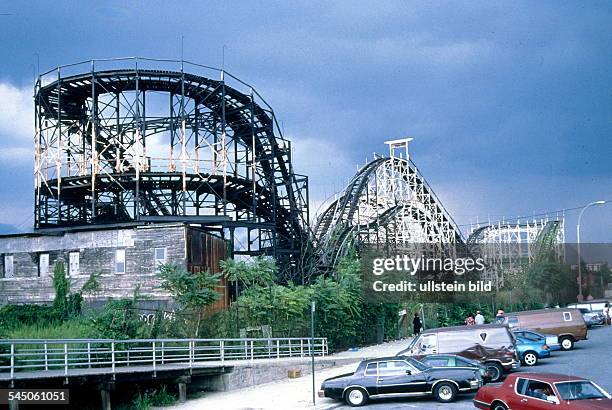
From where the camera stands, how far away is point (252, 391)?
Result: 87.9 feet

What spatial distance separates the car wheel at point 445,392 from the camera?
68.5 feet

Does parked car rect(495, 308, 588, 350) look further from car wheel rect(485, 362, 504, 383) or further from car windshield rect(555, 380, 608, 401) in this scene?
car windshield rect(555, 380, 608, 401)

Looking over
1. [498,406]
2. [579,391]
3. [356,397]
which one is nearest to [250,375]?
[356,397]

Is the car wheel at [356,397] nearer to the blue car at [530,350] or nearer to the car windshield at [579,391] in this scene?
the car windshield at [579,391]

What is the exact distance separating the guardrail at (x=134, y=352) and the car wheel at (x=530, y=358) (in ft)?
30.3

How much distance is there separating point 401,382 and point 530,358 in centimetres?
893

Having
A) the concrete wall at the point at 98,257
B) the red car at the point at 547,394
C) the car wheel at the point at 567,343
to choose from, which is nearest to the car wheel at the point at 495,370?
the red car at the point at 547,394

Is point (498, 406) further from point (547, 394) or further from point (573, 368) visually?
point (573, 368)

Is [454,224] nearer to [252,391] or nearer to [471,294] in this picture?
[471,294]

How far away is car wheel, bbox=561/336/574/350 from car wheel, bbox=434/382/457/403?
51.5ft

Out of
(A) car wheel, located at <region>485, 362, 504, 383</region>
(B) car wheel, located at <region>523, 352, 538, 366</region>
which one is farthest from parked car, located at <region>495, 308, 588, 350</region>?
(A) car wheel, located at <region>485, 362, 504, 383</region>

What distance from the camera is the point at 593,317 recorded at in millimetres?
53531

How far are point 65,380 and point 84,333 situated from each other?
731 centimetres

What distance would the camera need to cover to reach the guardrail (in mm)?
21500
